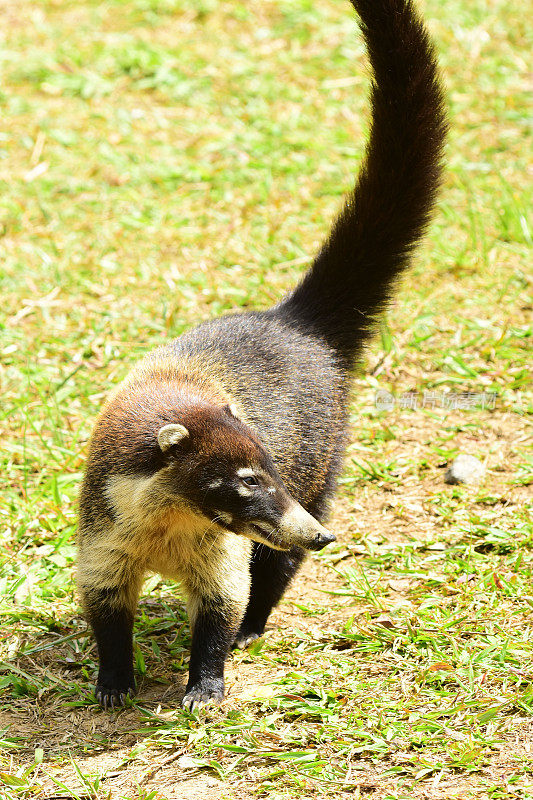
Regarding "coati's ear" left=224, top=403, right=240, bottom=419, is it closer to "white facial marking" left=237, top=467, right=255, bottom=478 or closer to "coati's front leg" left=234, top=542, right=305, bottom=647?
"white facial marking" left=237, top=467, right=255, bottom=478

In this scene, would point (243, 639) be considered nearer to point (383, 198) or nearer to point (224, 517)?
point (224, 517)

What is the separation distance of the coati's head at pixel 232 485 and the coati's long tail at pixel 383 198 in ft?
3.79

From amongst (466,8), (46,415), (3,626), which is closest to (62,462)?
(46,415)

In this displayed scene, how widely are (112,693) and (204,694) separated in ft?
1.29

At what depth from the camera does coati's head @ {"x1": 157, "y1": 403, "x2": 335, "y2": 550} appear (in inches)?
145

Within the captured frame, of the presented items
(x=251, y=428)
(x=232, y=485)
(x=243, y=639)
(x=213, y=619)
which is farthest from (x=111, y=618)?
(x=251, y=428)

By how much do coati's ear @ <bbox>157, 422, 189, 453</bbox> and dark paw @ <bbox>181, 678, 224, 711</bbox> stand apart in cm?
103

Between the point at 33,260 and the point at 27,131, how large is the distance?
1.89 m

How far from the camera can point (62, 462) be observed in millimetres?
5473

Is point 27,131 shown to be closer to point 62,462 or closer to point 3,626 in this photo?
point 62,462

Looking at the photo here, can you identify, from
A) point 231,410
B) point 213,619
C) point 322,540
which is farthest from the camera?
point 213,619

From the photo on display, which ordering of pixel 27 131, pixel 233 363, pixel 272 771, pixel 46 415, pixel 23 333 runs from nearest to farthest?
pixel 272 771
pixel 233 363
pixel 46 415
pixel 23 333
pixel 27 131

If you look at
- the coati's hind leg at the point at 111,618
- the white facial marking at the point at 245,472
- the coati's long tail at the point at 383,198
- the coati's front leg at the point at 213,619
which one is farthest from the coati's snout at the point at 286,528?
the coati's long tail at the point at 383,198

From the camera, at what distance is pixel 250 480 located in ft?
12.1
